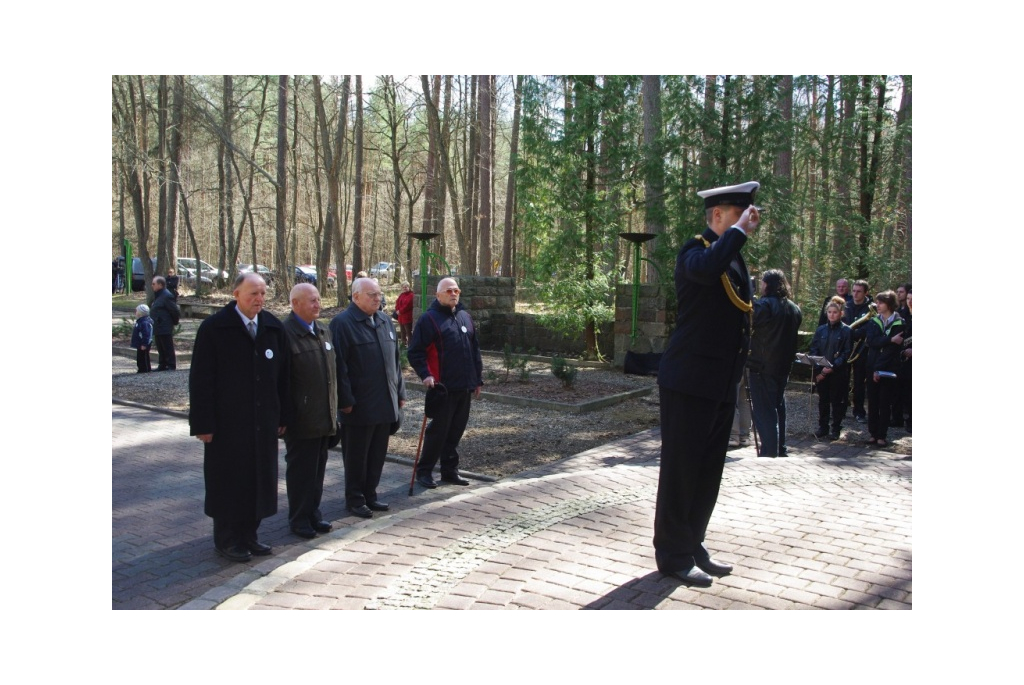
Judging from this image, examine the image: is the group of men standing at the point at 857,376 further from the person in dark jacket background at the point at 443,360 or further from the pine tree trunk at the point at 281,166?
the pine tree trunk at the point at 281,166

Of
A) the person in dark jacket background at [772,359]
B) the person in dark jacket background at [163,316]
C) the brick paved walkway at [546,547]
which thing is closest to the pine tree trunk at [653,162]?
the person in dark jacket background at [772,359]

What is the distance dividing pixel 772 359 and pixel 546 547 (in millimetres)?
4314

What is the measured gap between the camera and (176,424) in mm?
10773

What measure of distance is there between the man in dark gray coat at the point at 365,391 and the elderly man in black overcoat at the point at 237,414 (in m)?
1.01

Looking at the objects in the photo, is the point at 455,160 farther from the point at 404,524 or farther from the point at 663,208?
the point at 404,524

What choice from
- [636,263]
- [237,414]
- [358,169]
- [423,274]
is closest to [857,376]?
[636,263]

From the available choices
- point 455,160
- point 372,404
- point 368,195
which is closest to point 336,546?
point 372,404

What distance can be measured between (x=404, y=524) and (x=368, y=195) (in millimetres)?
43138

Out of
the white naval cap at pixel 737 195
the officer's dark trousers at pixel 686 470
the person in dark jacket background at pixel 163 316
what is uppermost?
the white naval cap at pixel 737 195

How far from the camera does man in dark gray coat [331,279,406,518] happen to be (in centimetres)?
658

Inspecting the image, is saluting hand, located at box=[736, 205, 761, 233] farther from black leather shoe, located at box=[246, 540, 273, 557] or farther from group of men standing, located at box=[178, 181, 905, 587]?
black leather shoe, located at box=[246, 540, 273, 557]

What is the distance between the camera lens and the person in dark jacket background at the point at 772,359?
27.3 feet

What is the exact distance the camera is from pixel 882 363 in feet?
31.6

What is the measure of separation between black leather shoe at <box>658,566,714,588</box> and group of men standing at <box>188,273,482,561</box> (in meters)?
2.73
